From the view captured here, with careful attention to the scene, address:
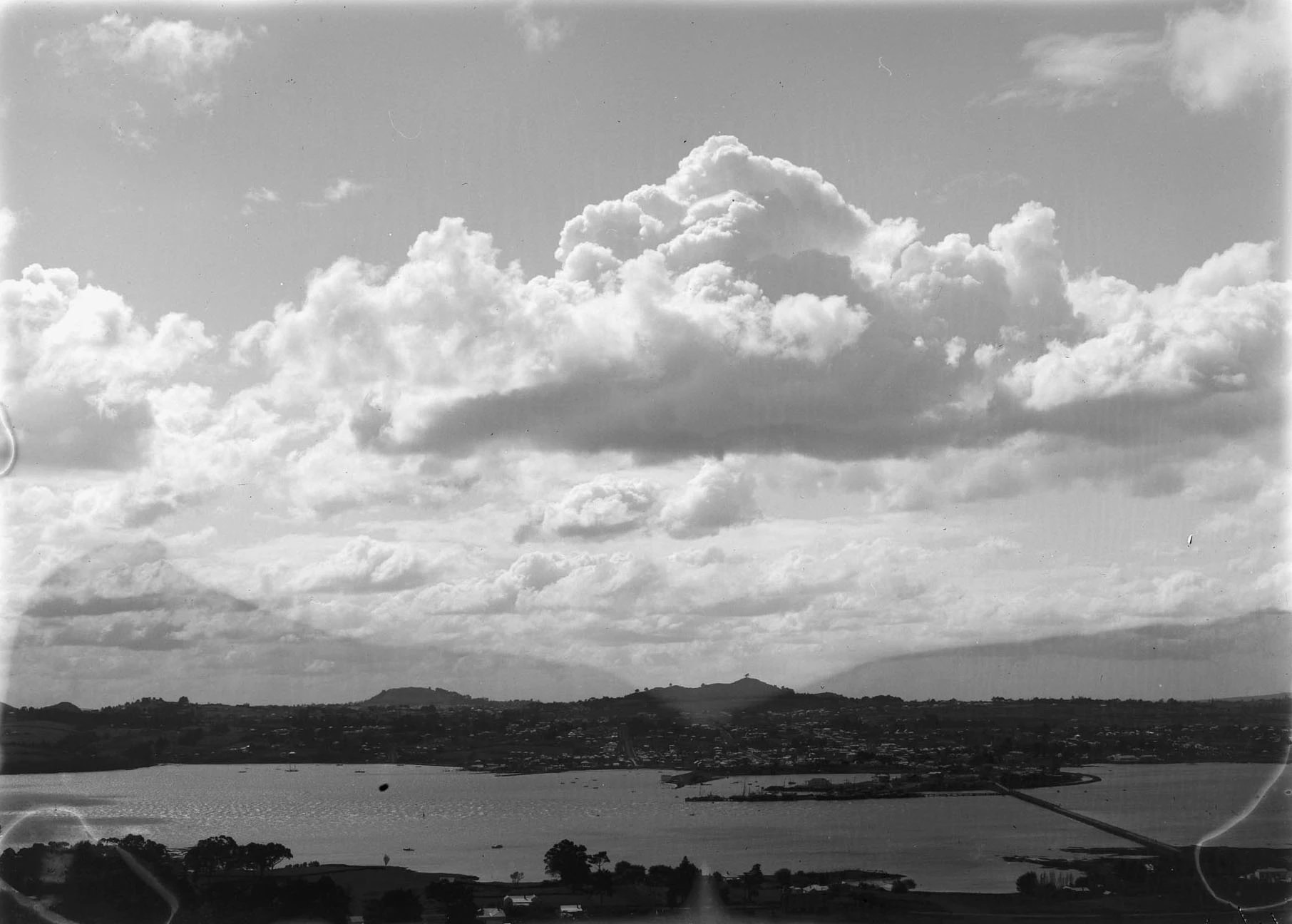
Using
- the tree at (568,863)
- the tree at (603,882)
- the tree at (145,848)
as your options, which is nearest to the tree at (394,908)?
the tree at (568,863)

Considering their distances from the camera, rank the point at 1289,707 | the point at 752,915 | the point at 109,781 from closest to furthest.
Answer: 1. the point at 752,915
2. the point at 1289,707
3. the point at 109,781

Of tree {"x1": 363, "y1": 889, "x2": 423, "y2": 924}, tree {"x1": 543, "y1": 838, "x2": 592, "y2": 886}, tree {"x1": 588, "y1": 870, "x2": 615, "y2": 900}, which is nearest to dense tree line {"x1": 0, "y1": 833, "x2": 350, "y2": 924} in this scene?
tree {"x1": 363, "y1": 889, "x2": 423, "y2": 924}

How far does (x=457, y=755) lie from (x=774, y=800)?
4.06 meters

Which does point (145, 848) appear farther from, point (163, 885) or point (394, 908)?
point (394, 908)

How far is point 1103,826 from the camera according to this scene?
48.6 feet

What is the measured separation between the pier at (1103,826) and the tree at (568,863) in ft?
18.8

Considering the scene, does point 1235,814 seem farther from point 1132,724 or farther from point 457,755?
point 457,755

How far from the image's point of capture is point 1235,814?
14.3 metres

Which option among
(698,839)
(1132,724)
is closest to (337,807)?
(698,839)

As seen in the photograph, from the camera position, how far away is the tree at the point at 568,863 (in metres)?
13.4

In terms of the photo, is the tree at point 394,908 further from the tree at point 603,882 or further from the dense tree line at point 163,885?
the tree at point 603,882

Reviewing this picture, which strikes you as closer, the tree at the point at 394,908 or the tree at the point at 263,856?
the tree at the point at 394,908

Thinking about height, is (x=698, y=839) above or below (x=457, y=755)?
below

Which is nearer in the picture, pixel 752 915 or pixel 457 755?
pixel 752 915
